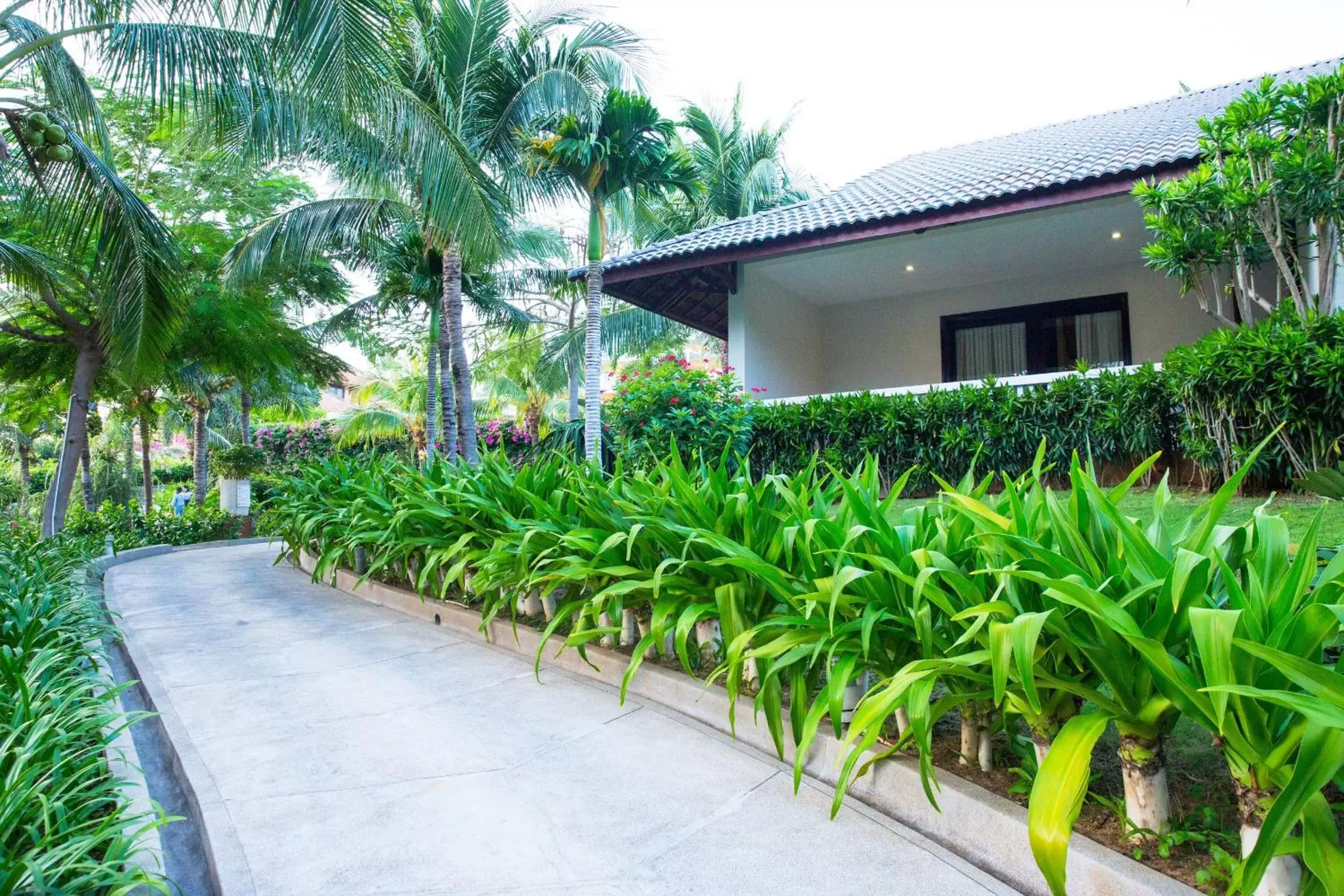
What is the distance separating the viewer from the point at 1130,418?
6.65m

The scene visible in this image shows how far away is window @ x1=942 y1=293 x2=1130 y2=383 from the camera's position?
10.7 m

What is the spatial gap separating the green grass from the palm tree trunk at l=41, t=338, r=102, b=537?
9.57 m

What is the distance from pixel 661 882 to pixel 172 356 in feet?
35.6

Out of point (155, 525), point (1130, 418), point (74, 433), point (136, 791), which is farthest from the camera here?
point (155, 525)

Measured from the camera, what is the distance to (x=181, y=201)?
42.8 ft

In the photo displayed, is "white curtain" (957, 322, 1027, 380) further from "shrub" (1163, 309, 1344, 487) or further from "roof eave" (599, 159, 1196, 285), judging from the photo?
"shrub" (1163, 309, 1344, 487)

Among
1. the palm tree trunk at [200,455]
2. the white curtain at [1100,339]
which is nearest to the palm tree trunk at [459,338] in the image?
the palm tree trunk at [200,455]

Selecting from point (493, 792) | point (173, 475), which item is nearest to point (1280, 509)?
point (493, 792)

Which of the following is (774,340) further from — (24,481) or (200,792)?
(24,481)

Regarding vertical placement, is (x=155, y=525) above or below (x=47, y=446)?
below

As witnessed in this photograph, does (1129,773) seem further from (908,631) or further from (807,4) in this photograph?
(807,4)

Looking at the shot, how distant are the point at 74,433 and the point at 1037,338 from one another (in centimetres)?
1291

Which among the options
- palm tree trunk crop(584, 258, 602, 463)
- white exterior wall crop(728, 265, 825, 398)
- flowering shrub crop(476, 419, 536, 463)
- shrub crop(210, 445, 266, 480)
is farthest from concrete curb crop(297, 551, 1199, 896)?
flowering shrub crop(476, 419, 536, 463)

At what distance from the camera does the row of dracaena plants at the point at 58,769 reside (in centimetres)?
172
